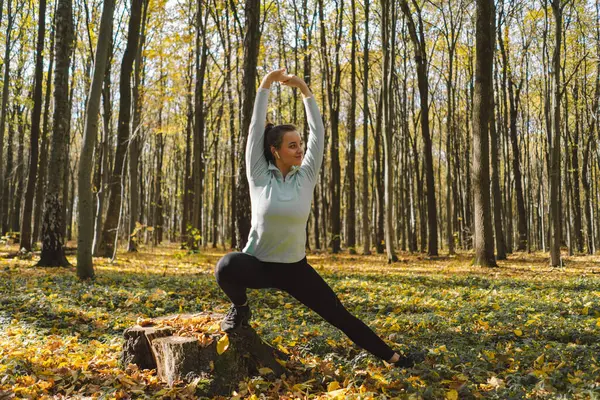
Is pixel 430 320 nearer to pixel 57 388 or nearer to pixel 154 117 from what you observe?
pixel 57 388

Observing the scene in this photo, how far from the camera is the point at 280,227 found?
3170mm

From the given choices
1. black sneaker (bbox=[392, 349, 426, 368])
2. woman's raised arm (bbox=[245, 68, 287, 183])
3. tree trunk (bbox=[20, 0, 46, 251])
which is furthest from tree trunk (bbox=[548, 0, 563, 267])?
tree trunk (bbox=[20, 0, 46, 251])

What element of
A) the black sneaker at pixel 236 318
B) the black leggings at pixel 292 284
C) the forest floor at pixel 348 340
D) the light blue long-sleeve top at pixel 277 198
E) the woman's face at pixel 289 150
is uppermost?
the woman's face at pixel 289 150

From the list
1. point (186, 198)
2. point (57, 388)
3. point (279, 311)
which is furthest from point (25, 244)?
point (57, 388)

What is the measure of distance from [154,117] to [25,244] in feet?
42.2

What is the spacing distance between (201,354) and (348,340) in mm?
1801

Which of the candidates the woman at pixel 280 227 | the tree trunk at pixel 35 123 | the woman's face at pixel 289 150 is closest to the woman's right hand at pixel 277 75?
the woman at pixel 280 227

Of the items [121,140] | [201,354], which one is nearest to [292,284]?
[201,354]

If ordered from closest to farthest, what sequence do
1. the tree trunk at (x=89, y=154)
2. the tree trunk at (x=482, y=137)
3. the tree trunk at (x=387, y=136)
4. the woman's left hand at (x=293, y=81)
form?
the woman's left hand at (x=293, y=81), the tree trunk at (x=89, y=154), the tree trunk at (x=482, y=137), the tree trunk at (x=387, y=136)

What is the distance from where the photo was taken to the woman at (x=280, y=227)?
10.5ft

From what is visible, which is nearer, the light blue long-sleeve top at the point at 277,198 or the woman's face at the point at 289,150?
the light blue long-sleeve top at the point at 277,198

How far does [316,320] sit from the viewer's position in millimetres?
6039

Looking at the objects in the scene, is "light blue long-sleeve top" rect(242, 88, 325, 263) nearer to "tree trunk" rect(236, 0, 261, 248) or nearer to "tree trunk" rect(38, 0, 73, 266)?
"tree trunk" rect(236, 0, 261, 248)

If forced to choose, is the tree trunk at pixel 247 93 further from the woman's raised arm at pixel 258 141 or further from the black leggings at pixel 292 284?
the black leggings at pixel 292 284
